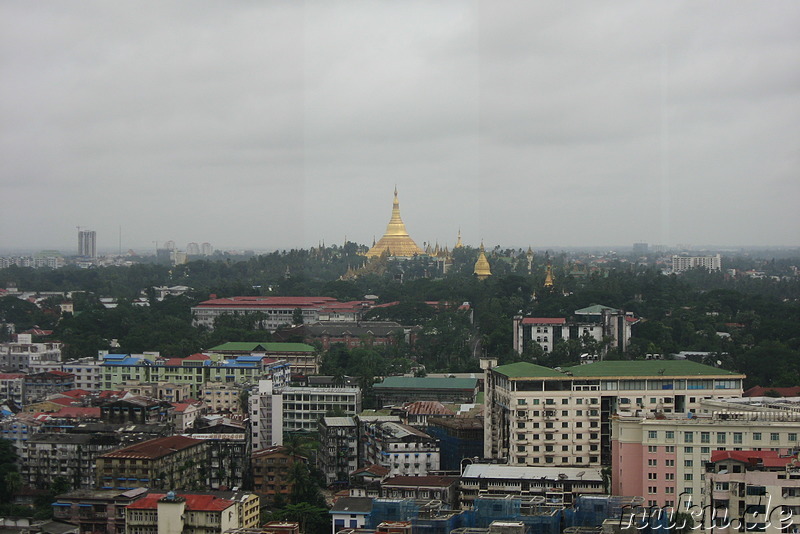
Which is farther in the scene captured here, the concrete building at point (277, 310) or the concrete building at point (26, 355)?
the concrete building at point (277, 310)

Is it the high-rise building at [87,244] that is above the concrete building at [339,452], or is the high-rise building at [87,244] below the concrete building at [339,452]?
above

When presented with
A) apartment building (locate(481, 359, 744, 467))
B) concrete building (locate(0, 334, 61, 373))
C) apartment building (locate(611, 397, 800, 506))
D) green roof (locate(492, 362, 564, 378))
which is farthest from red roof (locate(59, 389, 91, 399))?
apartment building (locate(611, 397, 800, 506))

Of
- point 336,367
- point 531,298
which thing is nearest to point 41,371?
point 336,367

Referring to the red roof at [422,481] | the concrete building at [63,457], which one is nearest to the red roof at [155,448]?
the concrete building at [63,457]

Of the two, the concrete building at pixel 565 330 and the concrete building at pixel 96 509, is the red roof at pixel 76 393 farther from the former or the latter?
the concrete building at pixel 565 330

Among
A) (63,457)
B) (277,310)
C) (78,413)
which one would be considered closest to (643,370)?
(63,457)

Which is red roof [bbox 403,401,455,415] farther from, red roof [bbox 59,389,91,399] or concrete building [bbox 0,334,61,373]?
concrete building [bbox 0,334,61,373]
